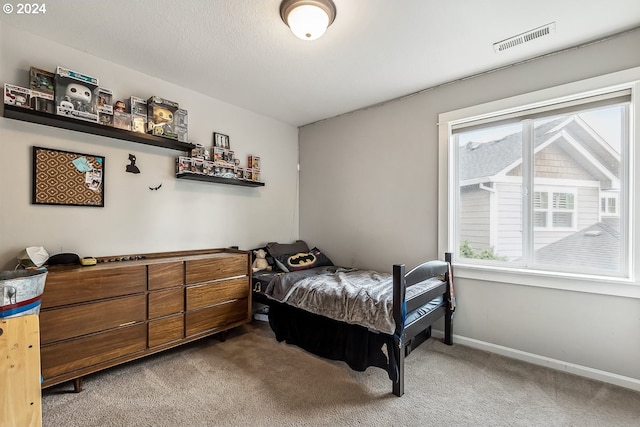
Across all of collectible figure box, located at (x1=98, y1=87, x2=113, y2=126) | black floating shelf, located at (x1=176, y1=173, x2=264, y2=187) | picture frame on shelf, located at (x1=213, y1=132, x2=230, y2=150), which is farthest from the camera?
picture frame on shelf, located at (x1=213, y1=132, x2=230, y2=150)

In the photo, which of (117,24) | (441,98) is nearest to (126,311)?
(117,24)

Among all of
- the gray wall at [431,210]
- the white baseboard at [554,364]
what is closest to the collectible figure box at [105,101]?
the gray wall at [431,210]

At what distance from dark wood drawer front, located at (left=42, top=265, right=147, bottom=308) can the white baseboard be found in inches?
107

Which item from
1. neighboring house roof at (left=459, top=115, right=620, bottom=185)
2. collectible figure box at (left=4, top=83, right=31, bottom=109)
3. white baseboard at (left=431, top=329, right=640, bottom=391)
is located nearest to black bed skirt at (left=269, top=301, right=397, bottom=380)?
white baseboard at (left=431, top=329, right=640, bottom=391)

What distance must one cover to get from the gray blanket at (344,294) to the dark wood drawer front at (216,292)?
0.25 metres

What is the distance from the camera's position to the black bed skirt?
2.02m

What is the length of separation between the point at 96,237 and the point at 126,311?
74 centimetres

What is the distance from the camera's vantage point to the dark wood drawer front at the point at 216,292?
8.03 feet

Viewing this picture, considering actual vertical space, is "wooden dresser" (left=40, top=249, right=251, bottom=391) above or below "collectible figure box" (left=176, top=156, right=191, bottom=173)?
below

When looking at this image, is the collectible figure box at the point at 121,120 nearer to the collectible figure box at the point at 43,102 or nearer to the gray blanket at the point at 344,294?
the collectible figure box at the point at 43,102

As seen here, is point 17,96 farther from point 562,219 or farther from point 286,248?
point 562,219

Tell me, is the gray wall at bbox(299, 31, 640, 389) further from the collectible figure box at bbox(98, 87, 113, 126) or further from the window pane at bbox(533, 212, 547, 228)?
the collectible figure box at bbox(98, 87, 113, 126)

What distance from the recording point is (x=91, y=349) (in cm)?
193

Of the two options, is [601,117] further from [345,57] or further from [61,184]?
[61,184]
